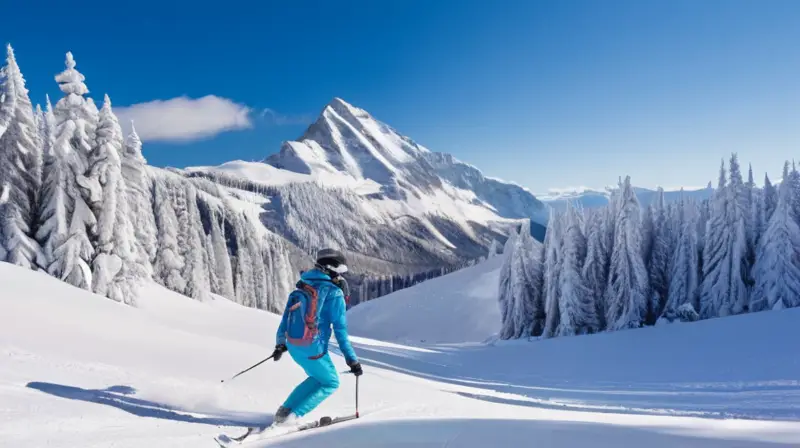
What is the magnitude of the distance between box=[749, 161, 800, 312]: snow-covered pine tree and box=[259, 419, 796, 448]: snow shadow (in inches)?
1356

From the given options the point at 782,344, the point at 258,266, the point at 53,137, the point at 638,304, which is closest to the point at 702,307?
the point at 638,304

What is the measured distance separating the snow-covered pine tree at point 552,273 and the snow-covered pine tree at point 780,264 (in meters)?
14.9

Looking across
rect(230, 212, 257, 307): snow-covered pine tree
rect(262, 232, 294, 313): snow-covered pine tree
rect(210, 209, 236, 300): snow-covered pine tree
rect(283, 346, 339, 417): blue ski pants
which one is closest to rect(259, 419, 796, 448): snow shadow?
rect(283, 346, 339, 417): blue ski pants

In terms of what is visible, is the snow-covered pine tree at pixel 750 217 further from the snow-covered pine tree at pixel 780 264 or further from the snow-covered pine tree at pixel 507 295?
the snow-covered pine tree at pixel 507 295

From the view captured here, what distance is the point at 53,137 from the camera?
832 inches

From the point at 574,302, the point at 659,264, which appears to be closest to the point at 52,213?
the point at 574,302

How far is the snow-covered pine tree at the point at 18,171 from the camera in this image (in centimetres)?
1839

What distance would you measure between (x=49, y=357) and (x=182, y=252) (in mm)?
33153

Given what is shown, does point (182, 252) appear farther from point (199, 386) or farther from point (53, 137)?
point (199, 386)

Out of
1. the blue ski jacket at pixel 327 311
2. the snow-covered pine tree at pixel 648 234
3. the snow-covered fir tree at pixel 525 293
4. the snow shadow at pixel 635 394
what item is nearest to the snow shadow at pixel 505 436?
the blue ski jacket at pixel 327 311

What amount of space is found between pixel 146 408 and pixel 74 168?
54.5ft

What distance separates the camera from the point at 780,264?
3253cm

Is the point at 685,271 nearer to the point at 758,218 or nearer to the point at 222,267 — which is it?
the point at 758,218

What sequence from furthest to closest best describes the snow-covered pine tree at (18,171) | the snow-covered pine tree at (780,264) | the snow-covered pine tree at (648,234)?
the snow-covered pine tree at (648,234) < the snow-covered pine tree at (780,264) < the snow-covered pine tree at (18,171)
